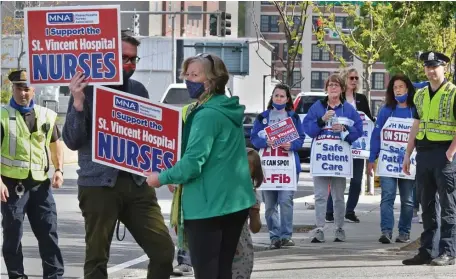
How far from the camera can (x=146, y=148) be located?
26.4 ft

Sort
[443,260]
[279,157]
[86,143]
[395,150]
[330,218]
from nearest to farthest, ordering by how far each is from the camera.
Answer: [86,143] < [443,260] < [279,157] < [395,150] < [330,218]

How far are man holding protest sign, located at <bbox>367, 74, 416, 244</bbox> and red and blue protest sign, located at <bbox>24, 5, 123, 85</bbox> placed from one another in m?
6.28

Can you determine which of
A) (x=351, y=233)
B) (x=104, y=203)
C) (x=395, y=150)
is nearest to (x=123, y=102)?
(x=104, y=203)

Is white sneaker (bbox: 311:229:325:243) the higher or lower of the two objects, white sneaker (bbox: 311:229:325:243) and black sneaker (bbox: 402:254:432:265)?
the lower

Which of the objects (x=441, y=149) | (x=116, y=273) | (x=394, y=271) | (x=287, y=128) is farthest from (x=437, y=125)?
(x=116, y=273)

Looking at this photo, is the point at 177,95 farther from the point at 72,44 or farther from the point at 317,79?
the point at 317,79

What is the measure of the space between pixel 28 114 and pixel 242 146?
3.35 m

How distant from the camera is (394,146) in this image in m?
14.1

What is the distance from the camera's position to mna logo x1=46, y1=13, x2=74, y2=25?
26.8 feet

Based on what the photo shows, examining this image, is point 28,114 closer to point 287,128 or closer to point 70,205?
point 287,128

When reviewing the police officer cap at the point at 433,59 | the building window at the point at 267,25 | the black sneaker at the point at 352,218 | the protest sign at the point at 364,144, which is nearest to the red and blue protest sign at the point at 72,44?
the police officer cap at the point at 433,59

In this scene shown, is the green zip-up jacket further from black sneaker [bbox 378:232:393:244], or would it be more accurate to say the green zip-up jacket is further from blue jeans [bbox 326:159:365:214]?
blue jeans [bbox 326:159:365:214]

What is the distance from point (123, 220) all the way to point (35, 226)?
2.16 meters

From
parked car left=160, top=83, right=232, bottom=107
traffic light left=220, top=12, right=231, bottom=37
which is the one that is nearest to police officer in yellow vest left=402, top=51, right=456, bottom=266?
parked car left=160, top=83, right=232, bottom=107
